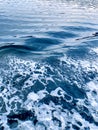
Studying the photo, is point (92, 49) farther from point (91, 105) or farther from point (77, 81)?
point (91, 105)

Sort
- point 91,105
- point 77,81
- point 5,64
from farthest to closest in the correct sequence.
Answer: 1. point 5,64
2. point 77,81
3. point 91,105

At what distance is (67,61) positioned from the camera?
30.3 feet

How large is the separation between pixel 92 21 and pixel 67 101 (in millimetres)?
12137

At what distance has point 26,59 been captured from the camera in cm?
918

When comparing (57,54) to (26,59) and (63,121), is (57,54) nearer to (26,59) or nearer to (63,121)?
(26,59)

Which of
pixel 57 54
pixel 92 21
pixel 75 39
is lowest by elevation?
pixel 92 21

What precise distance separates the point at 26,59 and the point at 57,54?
4.49 feet

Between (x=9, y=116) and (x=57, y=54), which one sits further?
(x=57, y=54)

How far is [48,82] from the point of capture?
7898 millimetres

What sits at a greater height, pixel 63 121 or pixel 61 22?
pixel 63 121

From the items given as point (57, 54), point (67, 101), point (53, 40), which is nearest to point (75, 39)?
point (53, 40)

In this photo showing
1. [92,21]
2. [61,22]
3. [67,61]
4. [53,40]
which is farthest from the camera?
[92,21]

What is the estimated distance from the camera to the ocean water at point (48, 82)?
20.9ft

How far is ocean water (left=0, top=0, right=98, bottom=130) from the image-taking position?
636 cm
